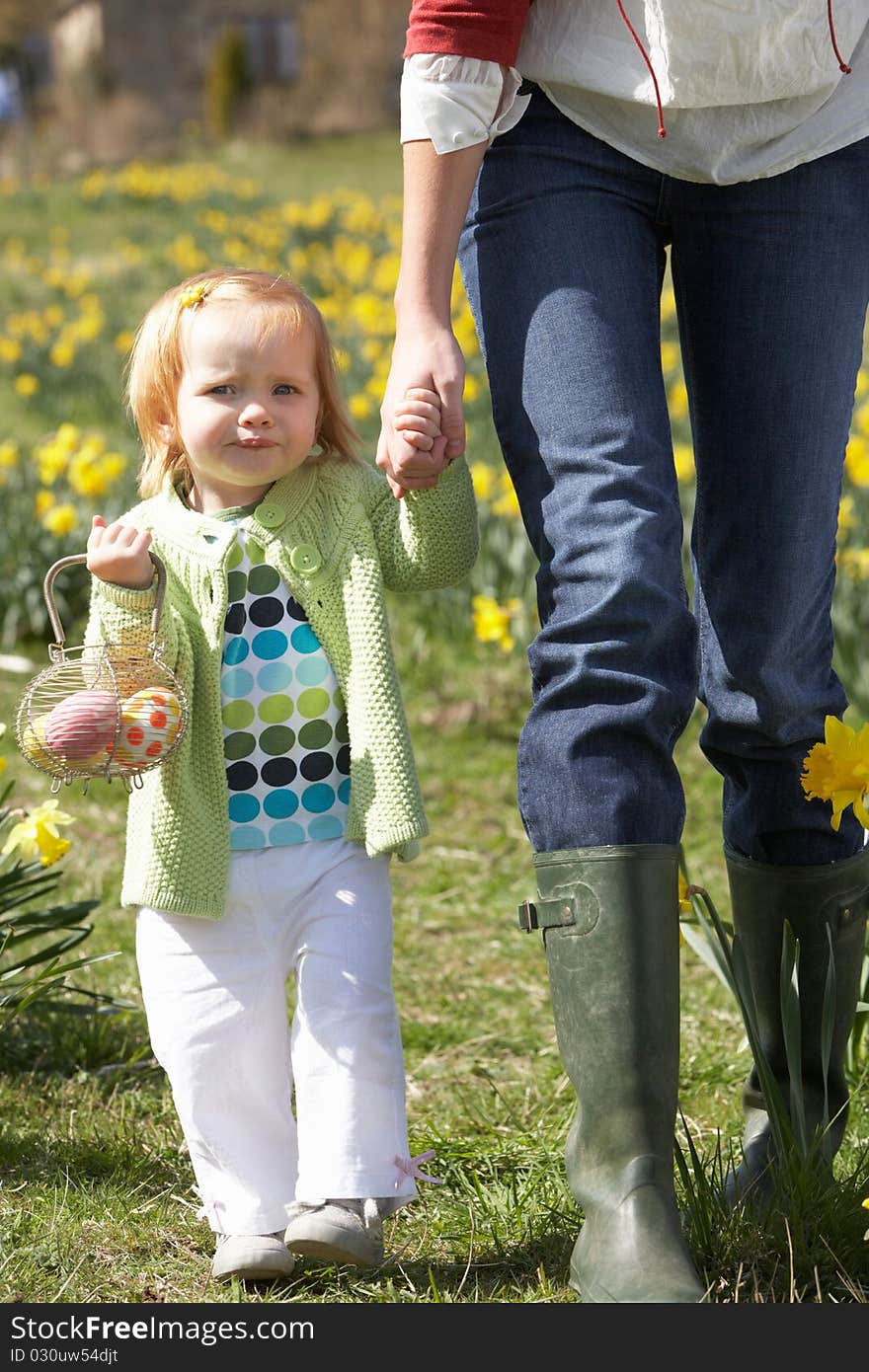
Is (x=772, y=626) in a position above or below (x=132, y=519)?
below

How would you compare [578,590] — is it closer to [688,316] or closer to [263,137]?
[688,316]

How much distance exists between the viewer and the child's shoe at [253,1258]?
5.77ft

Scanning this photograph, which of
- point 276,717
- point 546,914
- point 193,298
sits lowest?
point 546,914

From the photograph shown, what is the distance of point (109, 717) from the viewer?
1719 millimetres

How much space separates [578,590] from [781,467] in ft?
0.97

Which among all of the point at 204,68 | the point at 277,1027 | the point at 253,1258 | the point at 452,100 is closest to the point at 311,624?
the point at 277,1027

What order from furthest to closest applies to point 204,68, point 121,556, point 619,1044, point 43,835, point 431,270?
point 204,68, point 43,835, point 121,556, point 431,270, point 619,1044

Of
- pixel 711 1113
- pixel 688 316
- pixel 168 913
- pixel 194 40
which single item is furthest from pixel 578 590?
pixel 194 40

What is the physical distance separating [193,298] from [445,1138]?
3.68 ft

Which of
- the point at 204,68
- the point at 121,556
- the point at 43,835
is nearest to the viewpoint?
the point at 121,556

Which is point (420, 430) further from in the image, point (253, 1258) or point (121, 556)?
point (253, 1258)

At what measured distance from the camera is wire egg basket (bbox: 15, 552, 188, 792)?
172 cm
